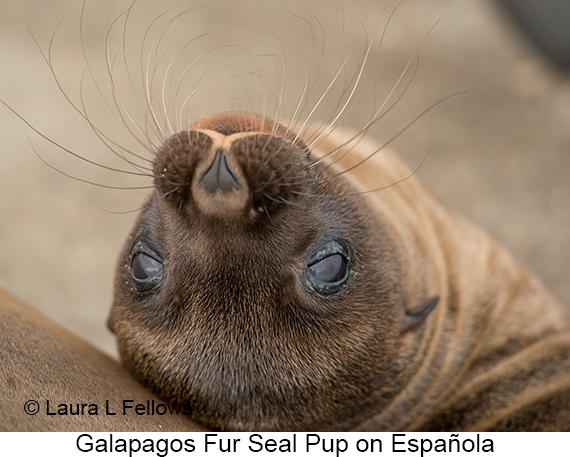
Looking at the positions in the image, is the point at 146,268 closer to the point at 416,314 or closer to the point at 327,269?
the point at 327,269

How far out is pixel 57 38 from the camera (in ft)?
12.7

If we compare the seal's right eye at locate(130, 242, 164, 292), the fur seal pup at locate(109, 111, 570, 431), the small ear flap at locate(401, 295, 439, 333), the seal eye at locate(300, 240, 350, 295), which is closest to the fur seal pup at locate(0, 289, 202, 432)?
the fur seal pup at locate(109, 111, 570, 431)

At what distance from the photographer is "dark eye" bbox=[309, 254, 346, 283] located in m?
1.53

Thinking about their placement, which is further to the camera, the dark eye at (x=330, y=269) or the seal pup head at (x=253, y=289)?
the dark eye at (x=330, y=269)

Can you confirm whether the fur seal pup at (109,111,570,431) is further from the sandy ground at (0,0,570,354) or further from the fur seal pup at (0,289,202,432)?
the sandy ground at (0,0,570,354)

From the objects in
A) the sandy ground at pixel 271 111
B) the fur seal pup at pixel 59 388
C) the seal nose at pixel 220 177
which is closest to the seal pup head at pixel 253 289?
the seal nose at pixel 220 177

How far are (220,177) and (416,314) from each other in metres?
0.80

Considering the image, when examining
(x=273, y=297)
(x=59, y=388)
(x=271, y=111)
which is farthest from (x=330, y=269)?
(x=271, y=111)

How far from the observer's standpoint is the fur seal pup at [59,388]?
1.29 metres

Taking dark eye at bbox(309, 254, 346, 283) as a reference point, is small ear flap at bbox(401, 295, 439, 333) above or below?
below

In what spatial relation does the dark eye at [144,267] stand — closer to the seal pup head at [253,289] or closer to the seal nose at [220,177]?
the seal pup head at [253,289]

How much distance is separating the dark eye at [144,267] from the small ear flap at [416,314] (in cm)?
77
